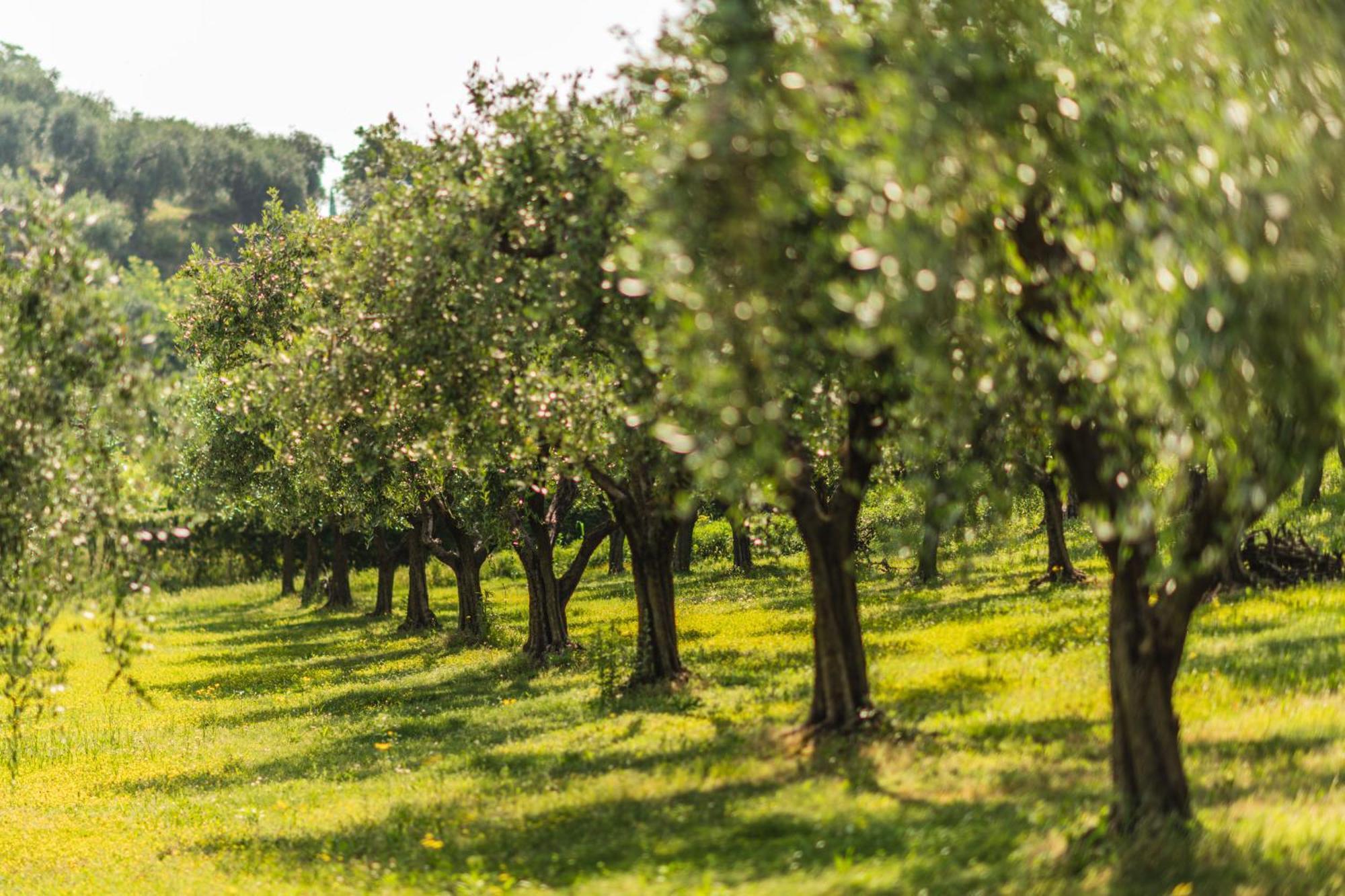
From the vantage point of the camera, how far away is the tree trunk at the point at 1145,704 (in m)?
13.7

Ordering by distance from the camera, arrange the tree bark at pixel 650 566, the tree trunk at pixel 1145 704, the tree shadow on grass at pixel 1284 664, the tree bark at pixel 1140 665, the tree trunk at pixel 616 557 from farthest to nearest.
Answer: the tree trunk at pixel 616 557 < the tree bark at pixel 650 566 < the tree shadow on grass at pixel 1284 664 < the tree trunk at pixel 1145 704 < the tree bark at pixel 1140 665

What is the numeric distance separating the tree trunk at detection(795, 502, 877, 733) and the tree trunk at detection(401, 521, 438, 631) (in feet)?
110

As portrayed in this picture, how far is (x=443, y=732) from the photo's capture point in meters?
27.9

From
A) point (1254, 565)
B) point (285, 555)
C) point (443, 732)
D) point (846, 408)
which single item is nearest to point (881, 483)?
point (1254, 565)

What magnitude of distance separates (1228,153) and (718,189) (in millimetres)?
4154

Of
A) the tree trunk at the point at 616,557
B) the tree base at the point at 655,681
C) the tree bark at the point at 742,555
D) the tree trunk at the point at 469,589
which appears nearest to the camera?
the tree base at the point at 655,681

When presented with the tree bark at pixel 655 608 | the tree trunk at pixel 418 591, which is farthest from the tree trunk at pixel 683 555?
the tree bark at pixel 655 608

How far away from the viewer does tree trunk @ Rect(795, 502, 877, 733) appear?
65.7 ft

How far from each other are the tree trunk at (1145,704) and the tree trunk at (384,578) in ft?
161

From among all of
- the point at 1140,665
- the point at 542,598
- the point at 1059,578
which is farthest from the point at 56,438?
the point at 1059,578

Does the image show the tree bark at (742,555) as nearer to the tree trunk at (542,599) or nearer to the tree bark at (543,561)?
the tree bark at (543,561)

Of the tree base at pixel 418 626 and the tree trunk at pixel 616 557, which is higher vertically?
the tree trunk at pixel 616 557

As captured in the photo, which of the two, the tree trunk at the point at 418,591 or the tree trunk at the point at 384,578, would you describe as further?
the tree trunk at the point at 384,578

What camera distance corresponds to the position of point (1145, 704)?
1374 cm
